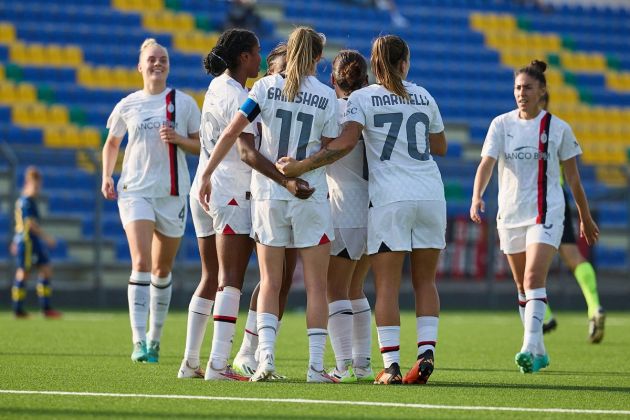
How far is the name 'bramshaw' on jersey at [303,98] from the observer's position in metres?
6.32

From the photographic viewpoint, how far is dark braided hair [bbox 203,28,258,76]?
665cm

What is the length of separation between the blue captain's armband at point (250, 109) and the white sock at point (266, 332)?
1.07 meters

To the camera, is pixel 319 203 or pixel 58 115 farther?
pixel 58 115

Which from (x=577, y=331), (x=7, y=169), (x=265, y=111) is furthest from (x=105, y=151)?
(x=7, y=169)

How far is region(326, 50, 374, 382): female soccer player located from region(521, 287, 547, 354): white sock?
118 centimetres

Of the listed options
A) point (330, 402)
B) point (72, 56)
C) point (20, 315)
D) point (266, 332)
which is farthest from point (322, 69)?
point (330, 402)

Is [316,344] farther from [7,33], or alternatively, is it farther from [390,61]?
[7,33]

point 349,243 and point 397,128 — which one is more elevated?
point 397,128

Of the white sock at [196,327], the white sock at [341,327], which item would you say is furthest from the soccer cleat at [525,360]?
the white sock at [196,327]

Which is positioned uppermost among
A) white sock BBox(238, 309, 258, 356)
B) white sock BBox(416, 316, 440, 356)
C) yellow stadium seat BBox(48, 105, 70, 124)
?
yellow stadium seat BBox(48, 105, 70, 124)

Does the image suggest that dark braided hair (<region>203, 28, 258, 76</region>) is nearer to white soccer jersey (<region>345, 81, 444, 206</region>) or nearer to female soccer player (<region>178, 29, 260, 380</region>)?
female soccer player (<region>178, 29, 260, 380</region>)

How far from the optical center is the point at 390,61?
665 centimetres

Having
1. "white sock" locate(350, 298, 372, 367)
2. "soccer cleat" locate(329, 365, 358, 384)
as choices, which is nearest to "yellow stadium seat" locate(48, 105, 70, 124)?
"white sock" locate(350, 298, 372, 367)

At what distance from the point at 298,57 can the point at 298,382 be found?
181 centimetres
